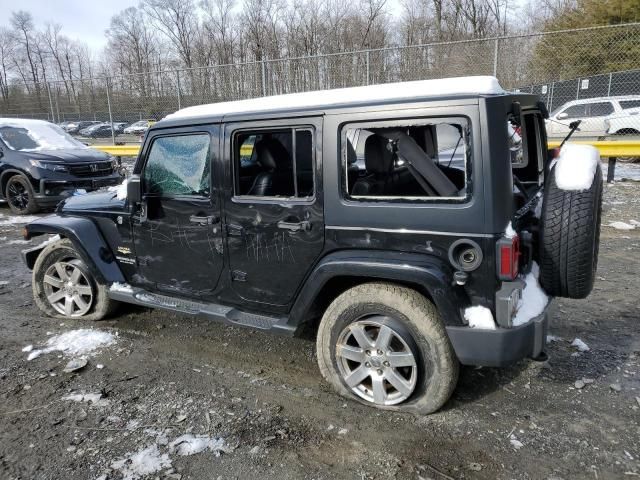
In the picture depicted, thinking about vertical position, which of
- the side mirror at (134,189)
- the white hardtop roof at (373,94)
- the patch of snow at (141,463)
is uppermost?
the white hardtop roof at (373,94)

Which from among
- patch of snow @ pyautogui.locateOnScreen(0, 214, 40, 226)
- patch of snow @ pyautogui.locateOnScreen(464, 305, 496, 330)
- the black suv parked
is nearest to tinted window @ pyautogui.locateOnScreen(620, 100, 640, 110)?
the black suv parked

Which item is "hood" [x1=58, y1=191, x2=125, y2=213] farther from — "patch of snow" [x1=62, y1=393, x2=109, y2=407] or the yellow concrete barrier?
the yellow concrete barrier

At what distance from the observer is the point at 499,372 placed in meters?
3.45

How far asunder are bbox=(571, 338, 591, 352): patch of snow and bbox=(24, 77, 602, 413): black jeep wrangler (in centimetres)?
109

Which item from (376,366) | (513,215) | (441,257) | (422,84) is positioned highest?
(422,84)

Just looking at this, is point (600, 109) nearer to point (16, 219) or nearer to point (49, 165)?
point (49, 165)

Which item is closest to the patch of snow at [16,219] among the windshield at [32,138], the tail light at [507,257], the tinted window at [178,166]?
the windshield at [32,138]

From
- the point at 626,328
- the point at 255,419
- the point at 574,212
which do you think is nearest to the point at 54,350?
the point at 255,419

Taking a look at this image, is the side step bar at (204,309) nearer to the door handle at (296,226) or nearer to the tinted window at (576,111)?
the door handle at (296,226)

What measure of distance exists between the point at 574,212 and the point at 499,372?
135 cm

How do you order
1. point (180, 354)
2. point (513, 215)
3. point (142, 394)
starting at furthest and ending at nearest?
point (180, 354), point (142, 394), point (513, 215)

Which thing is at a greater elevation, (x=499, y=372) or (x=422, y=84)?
(x=422, y=84)

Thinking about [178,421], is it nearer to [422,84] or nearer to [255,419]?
[255,419]

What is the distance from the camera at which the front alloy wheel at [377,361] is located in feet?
9.47
